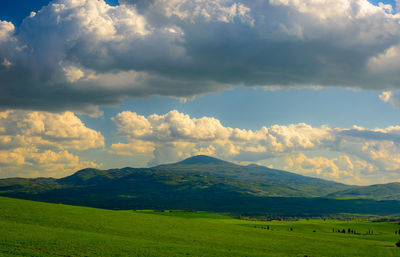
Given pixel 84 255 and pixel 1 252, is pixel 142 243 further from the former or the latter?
pixel 1 252

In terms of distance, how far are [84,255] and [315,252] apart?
53.8 meters

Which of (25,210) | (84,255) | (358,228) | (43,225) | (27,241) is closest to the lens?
(84,255)

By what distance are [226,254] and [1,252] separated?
128 ft

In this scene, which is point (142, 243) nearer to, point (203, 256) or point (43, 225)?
point (203, 256)

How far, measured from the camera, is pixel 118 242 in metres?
68.9

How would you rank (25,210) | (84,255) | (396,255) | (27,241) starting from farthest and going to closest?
(25,210) < (396,255) < (27,241) < (84,255)

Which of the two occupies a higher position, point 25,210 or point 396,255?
point 25,210

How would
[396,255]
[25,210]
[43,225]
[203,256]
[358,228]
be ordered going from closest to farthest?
[203,256]
[43,225]
[396,255]
[25,210]
[358,228]

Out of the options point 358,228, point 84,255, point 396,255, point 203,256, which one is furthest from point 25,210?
point 358,228

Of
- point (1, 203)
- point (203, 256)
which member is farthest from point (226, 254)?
point (1, 203)

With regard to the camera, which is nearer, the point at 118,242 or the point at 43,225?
the point at 118,242

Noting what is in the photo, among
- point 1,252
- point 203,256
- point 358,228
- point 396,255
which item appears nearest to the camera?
point 1,252

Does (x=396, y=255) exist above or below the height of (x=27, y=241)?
below

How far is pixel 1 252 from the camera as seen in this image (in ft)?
155
